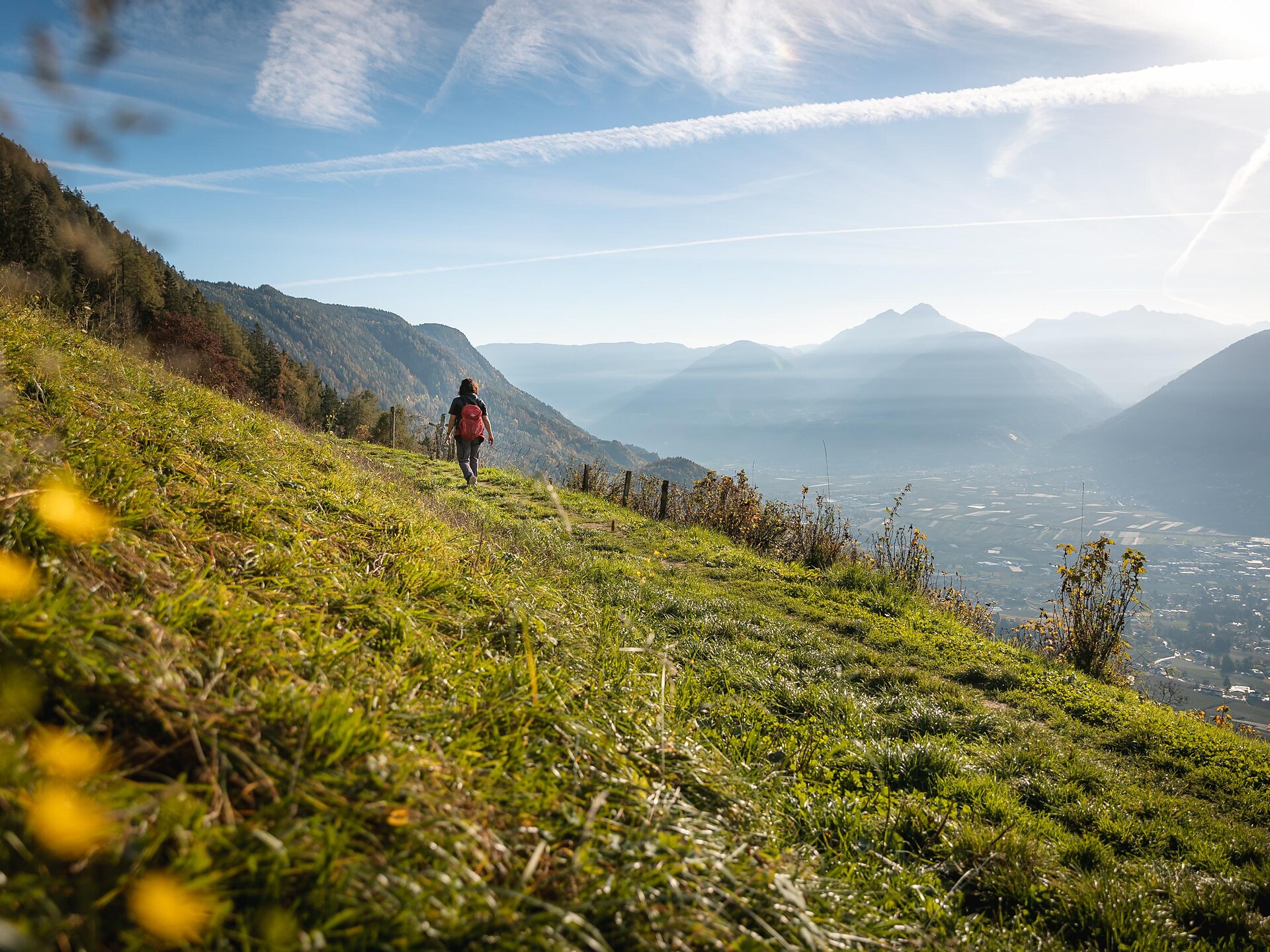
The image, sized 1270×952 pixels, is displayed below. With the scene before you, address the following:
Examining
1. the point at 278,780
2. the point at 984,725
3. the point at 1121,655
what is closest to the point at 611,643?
the point at 278,780

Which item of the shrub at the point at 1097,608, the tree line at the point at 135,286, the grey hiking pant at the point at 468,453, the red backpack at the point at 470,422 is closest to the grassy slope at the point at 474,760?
the shrub at the point at 1097,608

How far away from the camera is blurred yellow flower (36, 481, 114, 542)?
1955 mm

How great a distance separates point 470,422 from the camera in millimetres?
14109

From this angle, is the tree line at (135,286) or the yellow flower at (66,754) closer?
the yellow flower at (66,754)

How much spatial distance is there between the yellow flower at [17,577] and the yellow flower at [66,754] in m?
0.49

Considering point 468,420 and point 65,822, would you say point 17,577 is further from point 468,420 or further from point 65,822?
point 468,420

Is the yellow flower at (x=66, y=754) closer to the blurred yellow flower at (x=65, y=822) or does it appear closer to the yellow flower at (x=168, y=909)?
the blurred yellow flower at (x=65, y=822)

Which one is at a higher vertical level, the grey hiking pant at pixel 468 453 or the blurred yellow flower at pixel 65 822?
the grey hiking pant at pixel 468 453

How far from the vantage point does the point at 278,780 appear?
4.64 feet

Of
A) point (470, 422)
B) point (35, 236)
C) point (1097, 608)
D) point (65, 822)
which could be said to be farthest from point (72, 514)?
point (35, 236)

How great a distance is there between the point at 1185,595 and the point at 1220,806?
134 metres

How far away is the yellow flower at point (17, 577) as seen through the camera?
154cm

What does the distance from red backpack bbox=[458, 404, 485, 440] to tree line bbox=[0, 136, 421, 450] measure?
74.6 feet

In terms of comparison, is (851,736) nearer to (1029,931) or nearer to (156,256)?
(1029,931)
